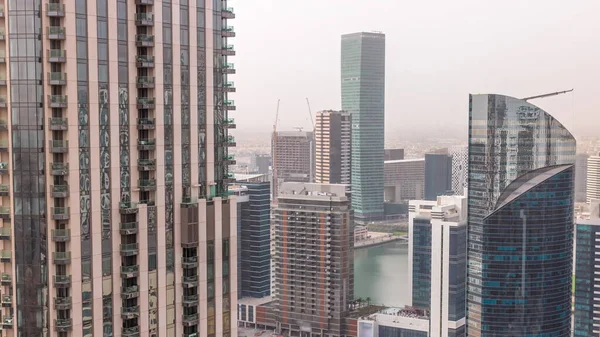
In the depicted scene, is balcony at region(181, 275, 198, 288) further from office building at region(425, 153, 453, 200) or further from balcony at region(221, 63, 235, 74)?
office building at region(425, 153, 453, 200)

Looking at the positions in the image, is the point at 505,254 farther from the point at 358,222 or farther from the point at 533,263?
the point at 358,222

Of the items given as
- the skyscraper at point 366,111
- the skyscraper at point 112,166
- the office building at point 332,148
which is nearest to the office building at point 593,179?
the skyscraper at point 112,166

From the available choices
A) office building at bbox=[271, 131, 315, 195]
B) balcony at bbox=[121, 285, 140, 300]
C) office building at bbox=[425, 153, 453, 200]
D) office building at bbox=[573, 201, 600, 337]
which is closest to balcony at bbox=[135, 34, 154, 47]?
balcony at bbox=[121, 285, 140, 300]

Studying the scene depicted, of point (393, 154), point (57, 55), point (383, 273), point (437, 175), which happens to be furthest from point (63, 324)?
point (393, 154)

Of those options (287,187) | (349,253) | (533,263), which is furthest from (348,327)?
(533,263)

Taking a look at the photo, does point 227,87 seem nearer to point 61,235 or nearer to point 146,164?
point 146,164

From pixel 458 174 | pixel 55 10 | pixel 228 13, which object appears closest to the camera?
pixel 55 10
